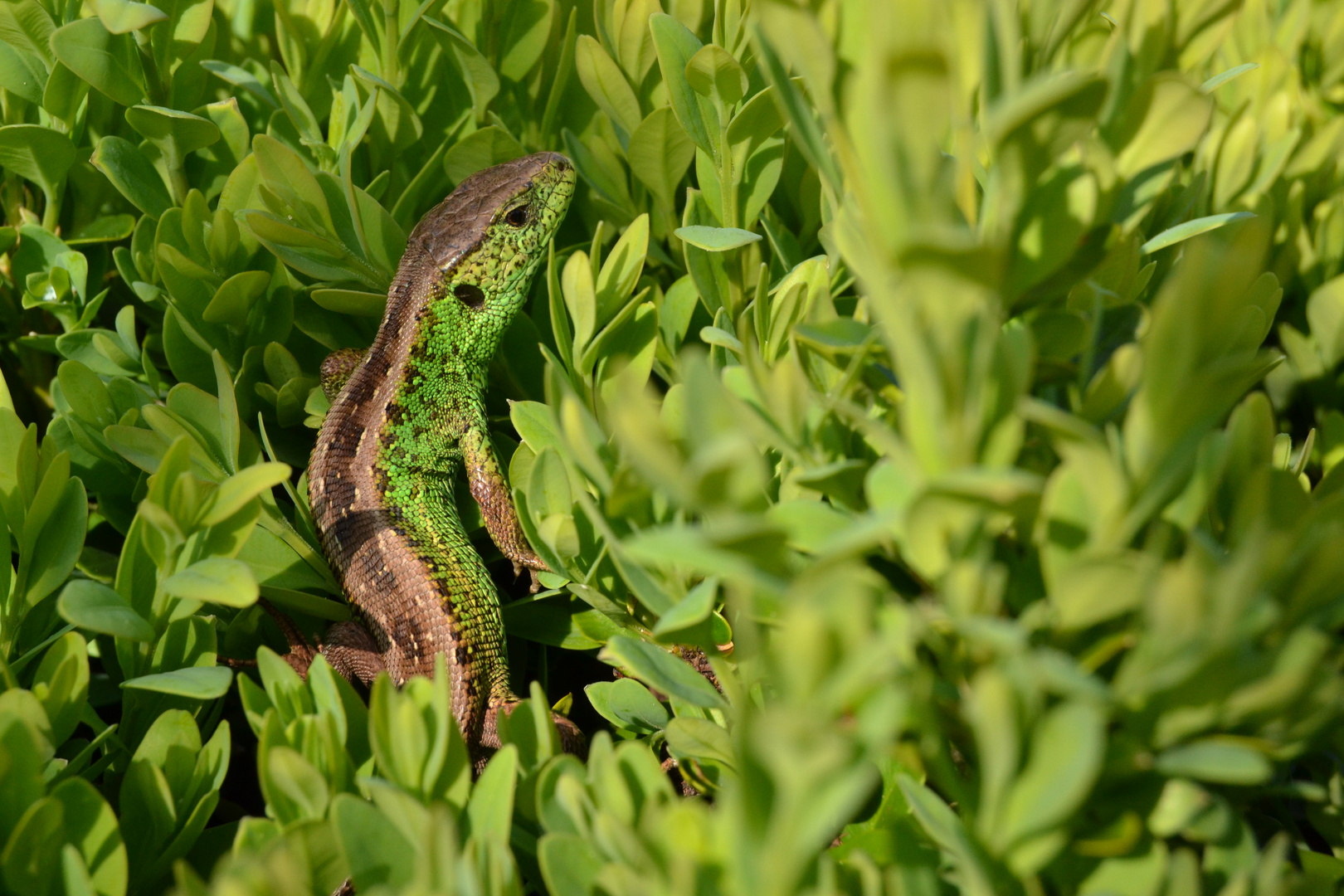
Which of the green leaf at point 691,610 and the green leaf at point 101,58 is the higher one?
the green leaf at point 101,58

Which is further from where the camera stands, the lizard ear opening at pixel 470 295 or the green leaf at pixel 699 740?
the lizard ear opening at pixel 470 295

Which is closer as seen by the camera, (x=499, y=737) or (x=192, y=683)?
(x=192, y=683)

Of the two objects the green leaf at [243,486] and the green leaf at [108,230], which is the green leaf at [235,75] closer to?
the green leaf at [108,230]

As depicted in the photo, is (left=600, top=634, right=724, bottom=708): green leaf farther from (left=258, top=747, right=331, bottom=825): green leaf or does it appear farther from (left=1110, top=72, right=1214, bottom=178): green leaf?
(left=1110, top=72, right=1214, bottom=178): green leaf

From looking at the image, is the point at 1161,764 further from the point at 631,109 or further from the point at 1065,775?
the point at 631,109

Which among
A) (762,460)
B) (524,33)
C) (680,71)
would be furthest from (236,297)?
(762,460)

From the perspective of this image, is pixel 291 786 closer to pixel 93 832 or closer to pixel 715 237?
pixel 93 832

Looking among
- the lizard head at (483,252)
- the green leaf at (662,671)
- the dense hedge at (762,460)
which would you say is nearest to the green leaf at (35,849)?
the dense hedge at (762,460)

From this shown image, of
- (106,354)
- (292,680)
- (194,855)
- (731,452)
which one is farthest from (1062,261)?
(106,354)
